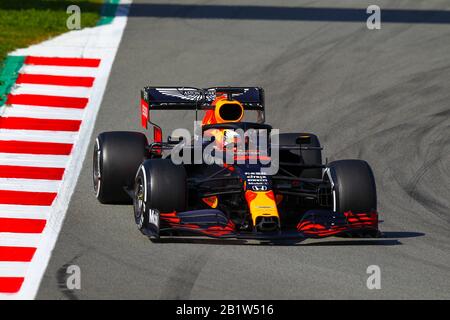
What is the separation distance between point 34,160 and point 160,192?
4223 mm

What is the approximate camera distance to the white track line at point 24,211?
14641mm

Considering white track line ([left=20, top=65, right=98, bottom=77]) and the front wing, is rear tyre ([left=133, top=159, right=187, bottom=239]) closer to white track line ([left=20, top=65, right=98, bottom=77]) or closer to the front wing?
the front wing

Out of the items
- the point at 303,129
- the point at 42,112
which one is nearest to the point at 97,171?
the point at 42,112

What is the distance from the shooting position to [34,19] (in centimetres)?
2336

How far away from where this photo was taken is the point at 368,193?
13570 millimetres

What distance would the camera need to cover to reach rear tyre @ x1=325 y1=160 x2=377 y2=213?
44.4 feet

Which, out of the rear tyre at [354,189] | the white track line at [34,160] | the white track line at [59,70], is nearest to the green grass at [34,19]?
the white track line at [59,70]

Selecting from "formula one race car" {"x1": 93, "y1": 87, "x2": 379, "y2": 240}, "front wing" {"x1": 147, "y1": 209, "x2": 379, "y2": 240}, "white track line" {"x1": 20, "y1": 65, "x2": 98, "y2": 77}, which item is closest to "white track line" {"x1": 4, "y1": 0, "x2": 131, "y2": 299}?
"white track line" {"x1": 20, "y1": 65, "x2": 98, "y2": 77}

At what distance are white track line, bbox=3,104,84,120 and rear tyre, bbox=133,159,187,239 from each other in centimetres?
573

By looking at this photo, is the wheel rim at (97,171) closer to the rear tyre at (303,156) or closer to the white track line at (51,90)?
the rear tyre at (303,156)

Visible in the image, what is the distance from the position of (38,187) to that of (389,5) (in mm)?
10862

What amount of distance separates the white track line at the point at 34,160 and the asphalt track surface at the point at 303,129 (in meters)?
0.51

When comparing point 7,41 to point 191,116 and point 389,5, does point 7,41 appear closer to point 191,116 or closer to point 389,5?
point 191,116
